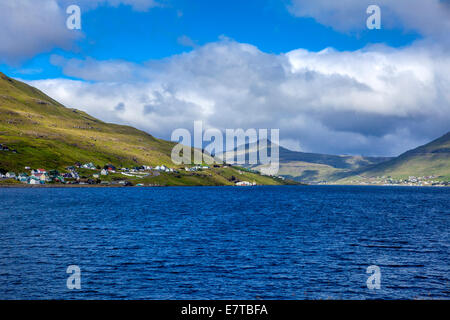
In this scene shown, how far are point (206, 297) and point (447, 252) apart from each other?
4785 cm

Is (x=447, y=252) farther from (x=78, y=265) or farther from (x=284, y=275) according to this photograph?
(x=78, y=265)

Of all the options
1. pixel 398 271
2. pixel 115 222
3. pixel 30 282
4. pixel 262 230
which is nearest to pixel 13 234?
pixel 115 222

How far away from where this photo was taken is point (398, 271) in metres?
50.3

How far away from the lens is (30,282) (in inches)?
1711

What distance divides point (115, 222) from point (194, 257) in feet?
172

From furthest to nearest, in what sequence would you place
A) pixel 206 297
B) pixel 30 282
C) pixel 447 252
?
pixel 447 252 → pixel 30 282 → pixel 206 297
